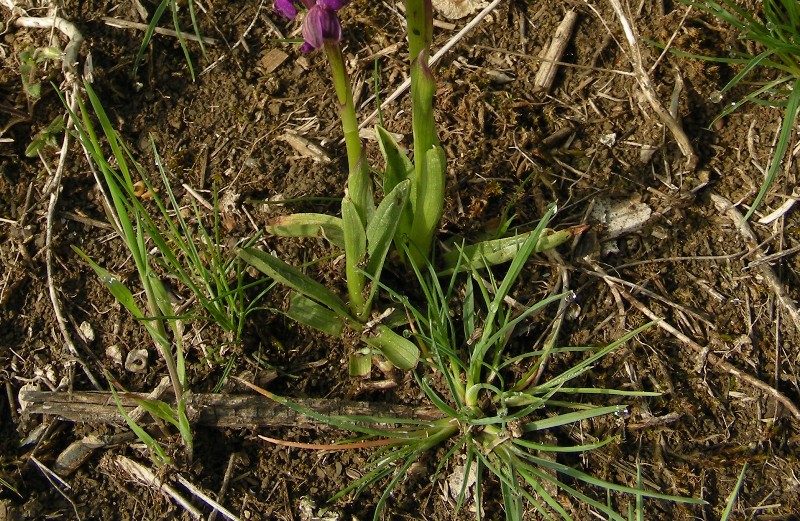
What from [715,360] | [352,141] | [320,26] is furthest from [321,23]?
[715,360]

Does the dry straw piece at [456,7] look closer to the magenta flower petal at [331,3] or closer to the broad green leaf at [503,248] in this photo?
the broad green leaf at [503,248]

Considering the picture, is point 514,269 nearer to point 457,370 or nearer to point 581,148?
point 457,370

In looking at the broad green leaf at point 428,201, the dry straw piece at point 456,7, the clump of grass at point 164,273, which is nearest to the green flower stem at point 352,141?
the broad green leaf at point 428,201

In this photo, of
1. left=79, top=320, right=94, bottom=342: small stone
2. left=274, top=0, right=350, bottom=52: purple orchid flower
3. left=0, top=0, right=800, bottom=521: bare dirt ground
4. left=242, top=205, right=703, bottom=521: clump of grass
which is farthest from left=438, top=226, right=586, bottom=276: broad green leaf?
left=79, top=320, right=94, bottom=342: small stone

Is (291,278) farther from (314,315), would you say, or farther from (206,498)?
(206,498)

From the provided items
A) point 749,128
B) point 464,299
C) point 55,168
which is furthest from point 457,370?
point 55,168
